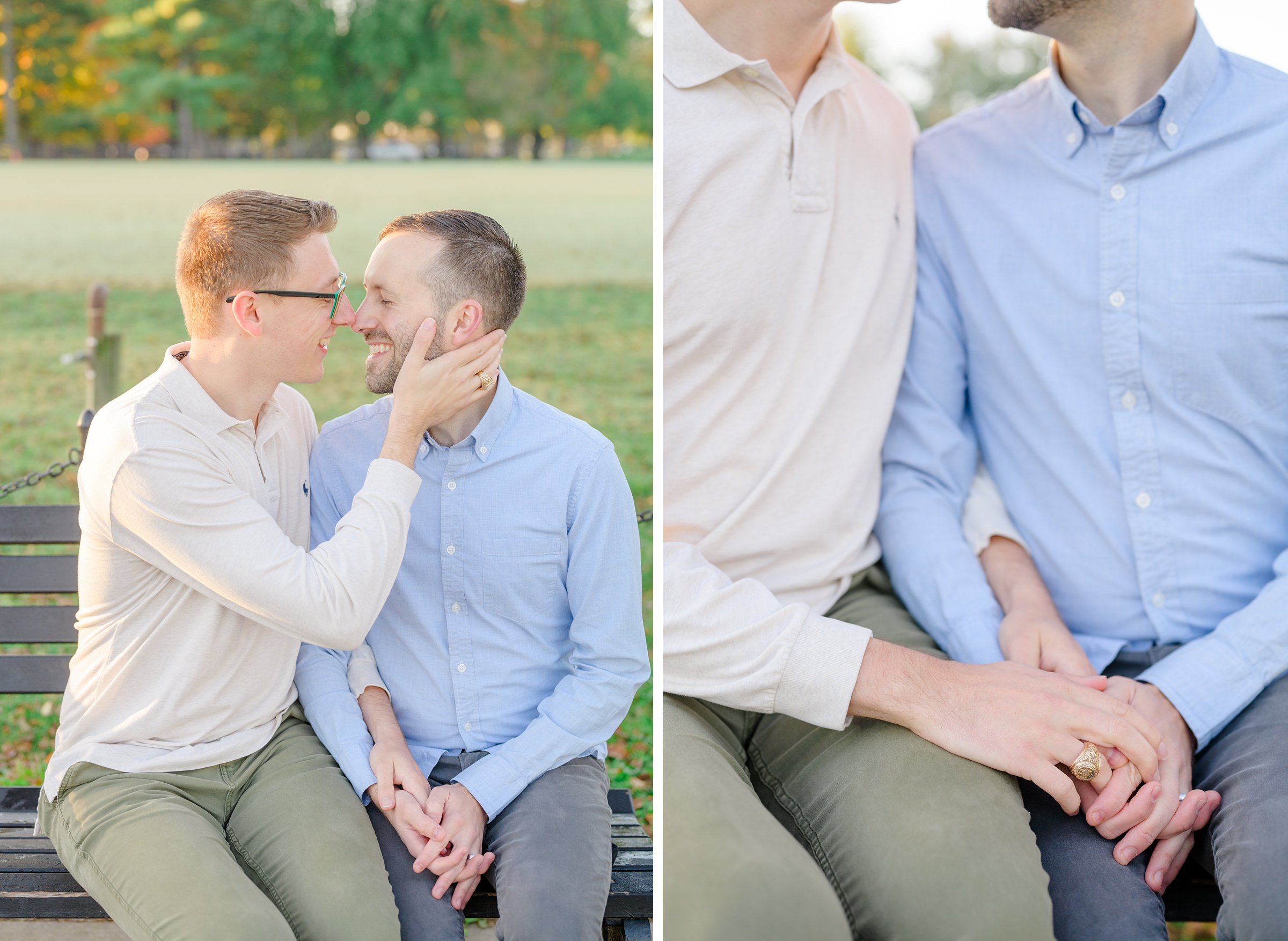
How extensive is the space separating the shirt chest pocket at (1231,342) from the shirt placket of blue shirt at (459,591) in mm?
1493

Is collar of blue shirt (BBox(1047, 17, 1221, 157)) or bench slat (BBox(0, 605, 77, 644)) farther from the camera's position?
bench slat (BBox(0, 605, 77, 644))

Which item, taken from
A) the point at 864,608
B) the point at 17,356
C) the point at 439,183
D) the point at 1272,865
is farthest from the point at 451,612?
the point at 439,183

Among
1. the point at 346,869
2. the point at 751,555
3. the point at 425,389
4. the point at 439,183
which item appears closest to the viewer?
the point at 346,869

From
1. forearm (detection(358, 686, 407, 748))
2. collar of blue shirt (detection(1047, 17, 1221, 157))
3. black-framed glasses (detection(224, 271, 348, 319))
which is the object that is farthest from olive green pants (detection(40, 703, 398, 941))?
collar of blue shirt (detection(1047, 17, 1221, 157))

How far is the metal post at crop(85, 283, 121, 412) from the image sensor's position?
356 centimetres

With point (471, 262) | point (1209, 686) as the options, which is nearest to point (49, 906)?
point (471, 262)

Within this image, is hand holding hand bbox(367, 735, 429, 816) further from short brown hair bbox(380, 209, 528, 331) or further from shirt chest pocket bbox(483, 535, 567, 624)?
short brown hair bbox(380, 209, 528, 331)

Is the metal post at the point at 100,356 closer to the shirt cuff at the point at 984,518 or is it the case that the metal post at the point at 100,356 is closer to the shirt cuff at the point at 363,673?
the shirt cuff at the point at 363,673

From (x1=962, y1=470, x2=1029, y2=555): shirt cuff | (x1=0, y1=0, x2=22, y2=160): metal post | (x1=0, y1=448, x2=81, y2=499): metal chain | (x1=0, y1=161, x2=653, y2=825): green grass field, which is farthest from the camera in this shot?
(x1=0, y1=0, x2=22, y2=160): metal post

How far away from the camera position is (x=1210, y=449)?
2244mm

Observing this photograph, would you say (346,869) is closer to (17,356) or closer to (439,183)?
(17,356)

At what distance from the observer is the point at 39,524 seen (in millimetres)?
2725

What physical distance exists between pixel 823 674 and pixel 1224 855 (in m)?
0.74

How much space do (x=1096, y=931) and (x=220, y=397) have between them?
1.86 m
